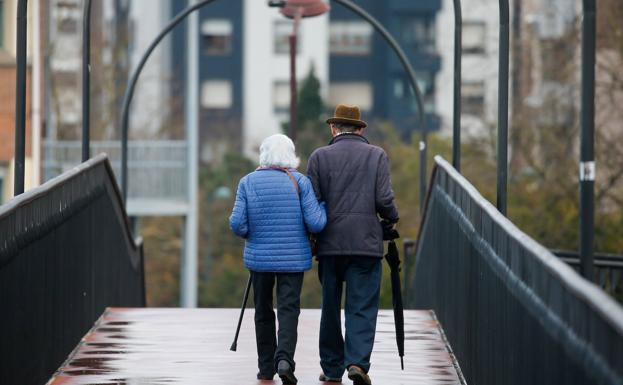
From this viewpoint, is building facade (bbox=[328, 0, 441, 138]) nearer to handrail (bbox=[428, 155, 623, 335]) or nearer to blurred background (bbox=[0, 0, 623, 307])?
blurred background (bbox=[0, 0, 623, 307])

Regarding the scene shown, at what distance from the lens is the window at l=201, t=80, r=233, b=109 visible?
99.8 m

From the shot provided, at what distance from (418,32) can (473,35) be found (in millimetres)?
4150

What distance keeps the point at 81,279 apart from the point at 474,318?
10.9 ft

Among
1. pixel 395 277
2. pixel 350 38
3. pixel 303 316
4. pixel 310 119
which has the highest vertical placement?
pixel 350 38

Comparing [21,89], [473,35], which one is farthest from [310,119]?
[21,89]

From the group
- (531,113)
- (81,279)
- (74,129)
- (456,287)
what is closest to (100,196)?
(81,279)

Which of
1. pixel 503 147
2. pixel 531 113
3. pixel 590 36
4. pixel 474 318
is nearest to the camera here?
pixel 590 36

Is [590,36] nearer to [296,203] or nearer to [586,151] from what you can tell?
[586,151]

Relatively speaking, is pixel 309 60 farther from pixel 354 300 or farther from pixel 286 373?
pixel 286 373

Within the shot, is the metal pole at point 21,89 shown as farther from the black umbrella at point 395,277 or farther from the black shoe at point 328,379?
the black umbrella at point 395,277

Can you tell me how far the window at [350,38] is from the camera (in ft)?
324

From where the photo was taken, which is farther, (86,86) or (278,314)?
(86,86)

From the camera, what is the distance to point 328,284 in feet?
34.5

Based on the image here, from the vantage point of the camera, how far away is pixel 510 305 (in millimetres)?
8133
